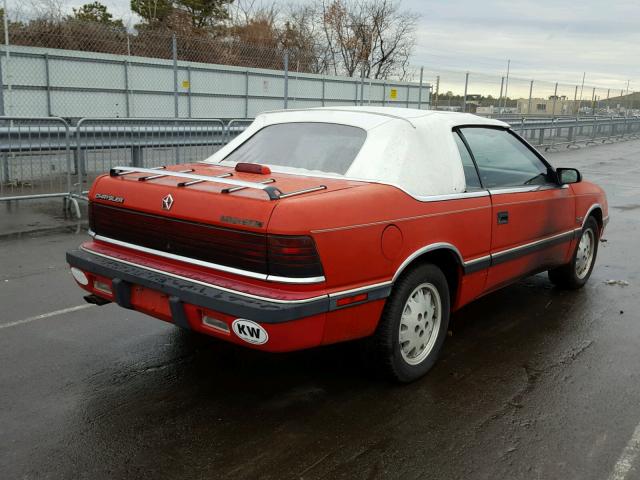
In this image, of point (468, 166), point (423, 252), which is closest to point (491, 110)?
point (468, 166)

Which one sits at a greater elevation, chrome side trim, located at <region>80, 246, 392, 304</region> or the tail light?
the tail light

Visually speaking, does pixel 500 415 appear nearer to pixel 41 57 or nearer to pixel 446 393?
pixel 446 393

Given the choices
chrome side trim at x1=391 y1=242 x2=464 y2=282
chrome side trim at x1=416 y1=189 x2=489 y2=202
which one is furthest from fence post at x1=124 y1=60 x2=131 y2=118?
chrome side trim at x1=391 y1=242 x2=464 y2=282

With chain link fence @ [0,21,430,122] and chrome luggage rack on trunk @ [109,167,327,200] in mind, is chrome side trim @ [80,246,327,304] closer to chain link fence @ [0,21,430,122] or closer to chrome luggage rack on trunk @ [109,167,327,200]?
chrome luggage rack on trunk @ [109,167,327,200]

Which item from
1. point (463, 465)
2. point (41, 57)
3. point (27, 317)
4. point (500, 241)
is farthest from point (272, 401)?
point (41, 57)

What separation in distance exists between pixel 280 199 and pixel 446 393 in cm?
158

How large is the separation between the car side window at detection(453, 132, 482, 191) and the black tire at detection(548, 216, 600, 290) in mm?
1798

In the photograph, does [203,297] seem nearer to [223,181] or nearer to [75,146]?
[223,181]

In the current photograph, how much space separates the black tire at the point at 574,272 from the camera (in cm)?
561

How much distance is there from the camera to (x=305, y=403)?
3488 mm

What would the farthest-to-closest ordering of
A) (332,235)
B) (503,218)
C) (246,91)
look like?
(246,91)
(503,218)
(332,235)

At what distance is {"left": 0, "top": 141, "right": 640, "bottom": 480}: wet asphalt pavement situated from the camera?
2.93m

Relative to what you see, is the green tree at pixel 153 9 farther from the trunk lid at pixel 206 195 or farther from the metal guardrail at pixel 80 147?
the trunk lid at pixel 206 195

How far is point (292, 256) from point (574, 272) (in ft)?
12.0
